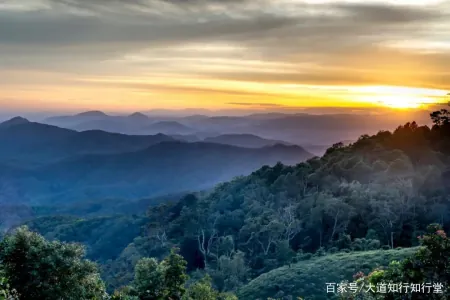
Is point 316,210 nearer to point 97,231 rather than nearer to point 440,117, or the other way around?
point 440,117

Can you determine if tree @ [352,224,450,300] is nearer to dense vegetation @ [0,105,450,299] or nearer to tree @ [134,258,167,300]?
tree @ [134,258,167,300]

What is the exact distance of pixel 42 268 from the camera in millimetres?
17141

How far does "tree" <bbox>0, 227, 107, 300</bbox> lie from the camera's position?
1688 cm

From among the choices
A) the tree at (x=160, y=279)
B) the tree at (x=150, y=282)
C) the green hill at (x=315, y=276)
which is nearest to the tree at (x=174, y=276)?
the tree at (x=160, y=279)

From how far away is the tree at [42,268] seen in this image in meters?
16.9

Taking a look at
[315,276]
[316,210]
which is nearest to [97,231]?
[316,210]

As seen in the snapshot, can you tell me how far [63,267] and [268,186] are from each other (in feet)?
214

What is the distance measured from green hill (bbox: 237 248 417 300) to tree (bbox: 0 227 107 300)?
23.2 m

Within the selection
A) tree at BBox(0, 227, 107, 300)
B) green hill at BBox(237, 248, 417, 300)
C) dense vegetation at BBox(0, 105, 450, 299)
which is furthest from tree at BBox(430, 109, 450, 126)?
tree at BBox(0, 227, 107, 300)

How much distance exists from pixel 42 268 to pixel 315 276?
2815 centimetres

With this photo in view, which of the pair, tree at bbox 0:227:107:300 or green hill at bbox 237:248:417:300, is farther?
green hill at bbox 237:248:417:300

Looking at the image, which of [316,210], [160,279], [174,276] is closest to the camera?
[160,279]

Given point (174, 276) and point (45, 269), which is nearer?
point (45, 269)

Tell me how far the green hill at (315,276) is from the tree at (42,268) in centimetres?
2324
